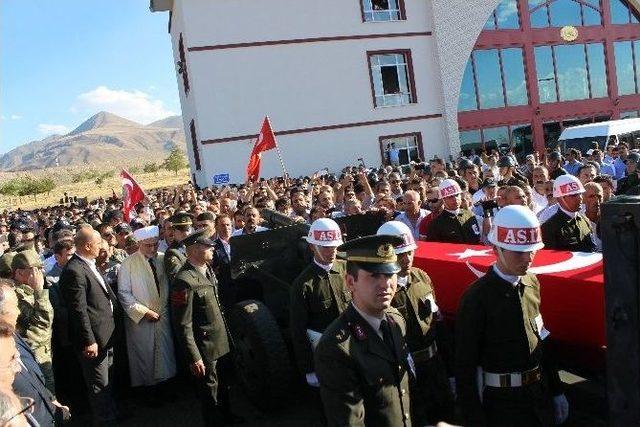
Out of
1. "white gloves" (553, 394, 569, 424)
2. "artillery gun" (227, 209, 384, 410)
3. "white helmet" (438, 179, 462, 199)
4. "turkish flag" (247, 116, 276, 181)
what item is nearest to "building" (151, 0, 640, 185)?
"turkish flag" (247, 116, 276, 181)

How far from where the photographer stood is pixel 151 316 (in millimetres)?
5109

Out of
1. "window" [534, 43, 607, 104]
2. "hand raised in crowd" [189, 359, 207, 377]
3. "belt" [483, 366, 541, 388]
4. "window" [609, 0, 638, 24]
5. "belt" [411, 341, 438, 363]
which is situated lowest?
"hand raised in crowd" [189, 359, 207, 377]

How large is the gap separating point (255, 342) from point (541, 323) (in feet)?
7.60

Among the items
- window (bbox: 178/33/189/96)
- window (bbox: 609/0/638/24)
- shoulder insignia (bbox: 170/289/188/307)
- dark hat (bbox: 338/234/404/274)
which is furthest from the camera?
window (bbox: 609/0/638/24)

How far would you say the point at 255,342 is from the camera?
4457mm

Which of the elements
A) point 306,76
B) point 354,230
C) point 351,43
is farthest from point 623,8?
point 354,230

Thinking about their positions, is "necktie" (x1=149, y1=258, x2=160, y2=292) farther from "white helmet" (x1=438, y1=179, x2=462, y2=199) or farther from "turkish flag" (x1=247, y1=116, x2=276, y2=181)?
"turkish flag" (x1=247, y1=116, x2=276, y2=181)

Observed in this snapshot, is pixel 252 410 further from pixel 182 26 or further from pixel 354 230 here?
pixel 182 26

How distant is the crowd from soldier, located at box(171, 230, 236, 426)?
0.03 feet

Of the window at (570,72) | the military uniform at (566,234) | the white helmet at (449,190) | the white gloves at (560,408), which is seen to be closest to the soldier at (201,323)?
the white gloves at (560,408)

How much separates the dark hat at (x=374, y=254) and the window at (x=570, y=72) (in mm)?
26129

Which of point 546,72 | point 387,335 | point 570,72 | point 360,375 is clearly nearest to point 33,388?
point 360,375

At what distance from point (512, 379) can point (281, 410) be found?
249cm

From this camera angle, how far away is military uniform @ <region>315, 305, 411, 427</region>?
2307mm
